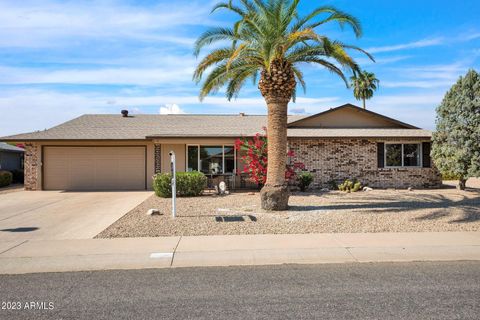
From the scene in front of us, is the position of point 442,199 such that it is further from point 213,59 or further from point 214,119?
point 214,119

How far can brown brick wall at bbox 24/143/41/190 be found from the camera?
2020 cm

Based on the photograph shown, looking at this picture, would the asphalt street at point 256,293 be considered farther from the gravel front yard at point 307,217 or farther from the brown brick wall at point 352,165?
the brown brick wall at point 352,165

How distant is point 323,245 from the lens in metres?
8.03

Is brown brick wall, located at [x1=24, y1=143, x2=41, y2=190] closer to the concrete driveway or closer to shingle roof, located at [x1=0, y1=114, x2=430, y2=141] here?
shingle roof, located at [x1=0, y1=114, x2=430, y2=141]

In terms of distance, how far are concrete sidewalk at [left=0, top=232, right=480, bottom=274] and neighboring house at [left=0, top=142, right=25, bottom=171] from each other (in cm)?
2228

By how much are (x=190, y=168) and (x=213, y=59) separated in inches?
317

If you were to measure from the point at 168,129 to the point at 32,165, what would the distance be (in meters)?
7.16

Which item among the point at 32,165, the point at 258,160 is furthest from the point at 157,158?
the point at 32,165

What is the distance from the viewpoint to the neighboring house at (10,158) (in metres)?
27.5

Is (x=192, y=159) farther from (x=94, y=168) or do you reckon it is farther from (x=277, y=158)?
(x=277, y=158)

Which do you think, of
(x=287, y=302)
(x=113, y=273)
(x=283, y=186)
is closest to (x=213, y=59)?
(x=283, y=186)

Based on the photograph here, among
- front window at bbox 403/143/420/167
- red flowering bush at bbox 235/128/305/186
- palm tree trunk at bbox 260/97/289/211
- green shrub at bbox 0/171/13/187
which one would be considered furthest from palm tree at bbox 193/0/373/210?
green shrub at bbox 0/171/13/187

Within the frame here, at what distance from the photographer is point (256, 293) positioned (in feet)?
17.5

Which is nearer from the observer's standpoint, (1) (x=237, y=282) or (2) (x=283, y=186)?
(1) (x=237, y=282)
